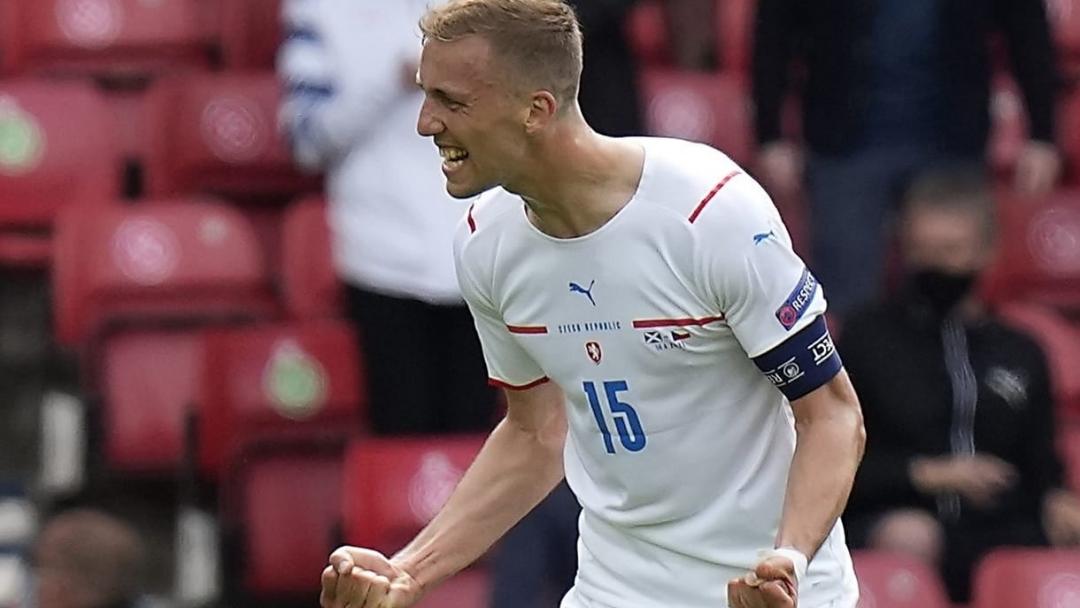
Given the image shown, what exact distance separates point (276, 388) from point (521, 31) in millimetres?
2699

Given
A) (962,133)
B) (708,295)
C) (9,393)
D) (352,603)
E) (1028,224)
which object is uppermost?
(708,295)

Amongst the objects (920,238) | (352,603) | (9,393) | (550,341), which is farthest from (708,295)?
(9,393)

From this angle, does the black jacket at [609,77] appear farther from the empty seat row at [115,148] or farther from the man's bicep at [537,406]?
the man's bicep at [537,406]

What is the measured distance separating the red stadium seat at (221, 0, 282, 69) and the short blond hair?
3490 millimetres

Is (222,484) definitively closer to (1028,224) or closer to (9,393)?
(9,393)

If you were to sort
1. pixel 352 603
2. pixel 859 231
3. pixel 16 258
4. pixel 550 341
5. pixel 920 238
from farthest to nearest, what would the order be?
pixel 16 258
pixel 859 231
pixel 920 238
pixel 550 341
pixel 352 603

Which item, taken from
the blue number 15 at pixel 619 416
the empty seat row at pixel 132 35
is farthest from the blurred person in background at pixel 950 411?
the empty seat row at pixel 132 35

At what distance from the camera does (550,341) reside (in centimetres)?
337

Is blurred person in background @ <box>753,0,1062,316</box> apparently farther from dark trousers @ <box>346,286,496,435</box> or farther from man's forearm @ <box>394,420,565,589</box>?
man's forearm @ <box>394,420,565,589</box>

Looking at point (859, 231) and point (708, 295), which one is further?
point (859, 231)

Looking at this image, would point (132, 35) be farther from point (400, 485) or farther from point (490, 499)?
point (490, 499)

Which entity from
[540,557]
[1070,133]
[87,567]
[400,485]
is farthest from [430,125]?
[1070,133]

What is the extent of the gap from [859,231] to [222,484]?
5.40ft

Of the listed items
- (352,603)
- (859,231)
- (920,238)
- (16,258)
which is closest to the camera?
(352,603)
